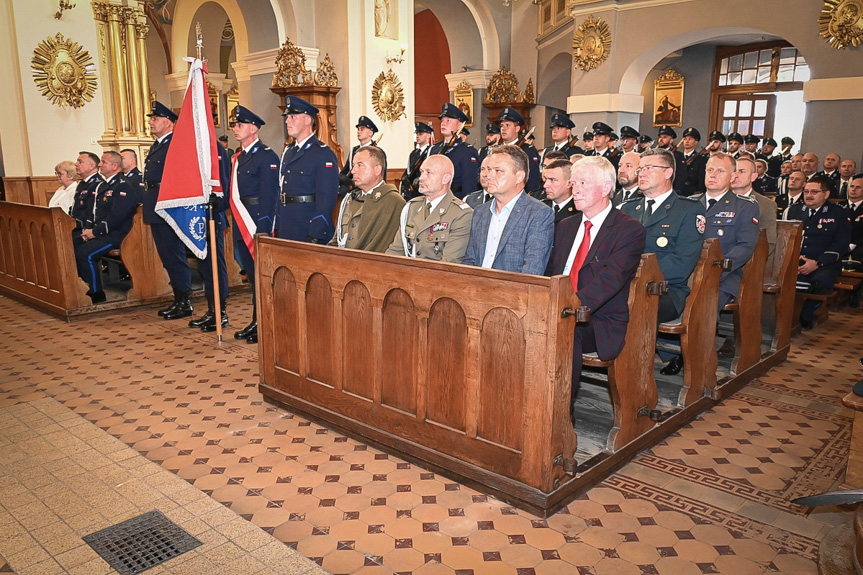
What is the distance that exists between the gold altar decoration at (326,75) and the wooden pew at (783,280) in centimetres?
667

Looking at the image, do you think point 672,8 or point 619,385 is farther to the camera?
point 672,8

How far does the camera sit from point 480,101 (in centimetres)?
1310

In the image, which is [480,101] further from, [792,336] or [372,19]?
[792,336]

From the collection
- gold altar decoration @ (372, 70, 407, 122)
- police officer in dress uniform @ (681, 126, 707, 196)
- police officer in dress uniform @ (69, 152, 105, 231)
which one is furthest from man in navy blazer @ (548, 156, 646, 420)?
gold altar decoration @ (372, 70, 407, 122)

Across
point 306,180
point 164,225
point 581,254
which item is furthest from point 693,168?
point 164,225

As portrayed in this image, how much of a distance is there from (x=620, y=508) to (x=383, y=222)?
6.58 ft

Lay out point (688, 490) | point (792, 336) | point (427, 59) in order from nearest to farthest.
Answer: point (688, 490) < point (792, 336) < point (427, 59)

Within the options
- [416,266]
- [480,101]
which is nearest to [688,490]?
[416,266]

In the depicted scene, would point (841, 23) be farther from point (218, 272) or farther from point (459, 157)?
point (218, 272)

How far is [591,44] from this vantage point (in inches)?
420

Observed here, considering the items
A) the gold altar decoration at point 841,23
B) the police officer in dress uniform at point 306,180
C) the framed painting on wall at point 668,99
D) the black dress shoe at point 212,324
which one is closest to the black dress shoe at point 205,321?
the black dress shoe at point 212,324

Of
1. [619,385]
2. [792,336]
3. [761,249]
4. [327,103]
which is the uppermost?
[327,103]

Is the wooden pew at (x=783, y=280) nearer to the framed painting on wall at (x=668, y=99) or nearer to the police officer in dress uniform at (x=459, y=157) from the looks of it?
the police officer in dress uniform at (x=459, y=157)

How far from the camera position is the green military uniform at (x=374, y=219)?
3809mm
